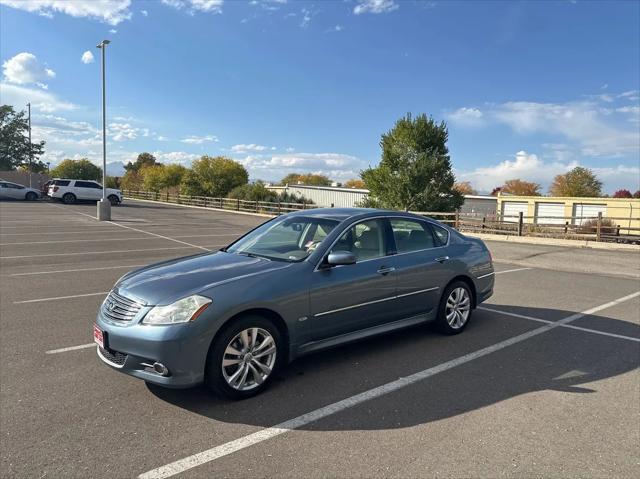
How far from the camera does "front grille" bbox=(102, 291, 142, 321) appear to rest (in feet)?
12.6

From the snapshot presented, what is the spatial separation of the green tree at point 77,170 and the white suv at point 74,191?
45.6m

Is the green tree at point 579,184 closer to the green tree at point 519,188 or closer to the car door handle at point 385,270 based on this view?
the green tree at point 519,188

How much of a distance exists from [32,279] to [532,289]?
9.47 m

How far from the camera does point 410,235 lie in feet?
18.4

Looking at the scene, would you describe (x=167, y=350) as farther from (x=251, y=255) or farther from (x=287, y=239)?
(x=287, y=239)

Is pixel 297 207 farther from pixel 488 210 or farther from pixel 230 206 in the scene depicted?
pixel 488 210

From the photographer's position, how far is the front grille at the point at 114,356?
3.84 metres

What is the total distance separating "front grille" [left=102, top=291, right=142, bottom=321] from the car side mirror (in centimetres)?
168

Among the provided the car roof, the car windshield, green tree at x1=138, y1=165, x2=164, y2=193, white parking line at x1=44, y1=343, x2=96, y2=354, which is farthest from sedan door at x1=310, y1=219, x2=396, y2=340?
green tree at x1=138, y1=165, x2=164, y2=193

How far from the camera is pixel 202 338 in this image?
12.1ft

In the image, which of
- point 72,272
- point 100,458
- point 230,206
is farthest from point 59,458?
point 230,206

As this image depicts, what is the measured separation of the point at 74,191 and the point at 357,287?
38.4 m

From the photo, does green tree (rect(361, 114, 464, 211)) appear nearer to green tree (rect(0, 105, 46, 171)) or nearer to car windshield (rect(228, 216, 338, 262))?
car windshield (rect(228, 216, 338, 262))

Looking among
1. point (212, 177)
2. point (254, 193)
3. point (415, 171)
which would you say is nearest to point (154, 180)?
point (212, 177)
